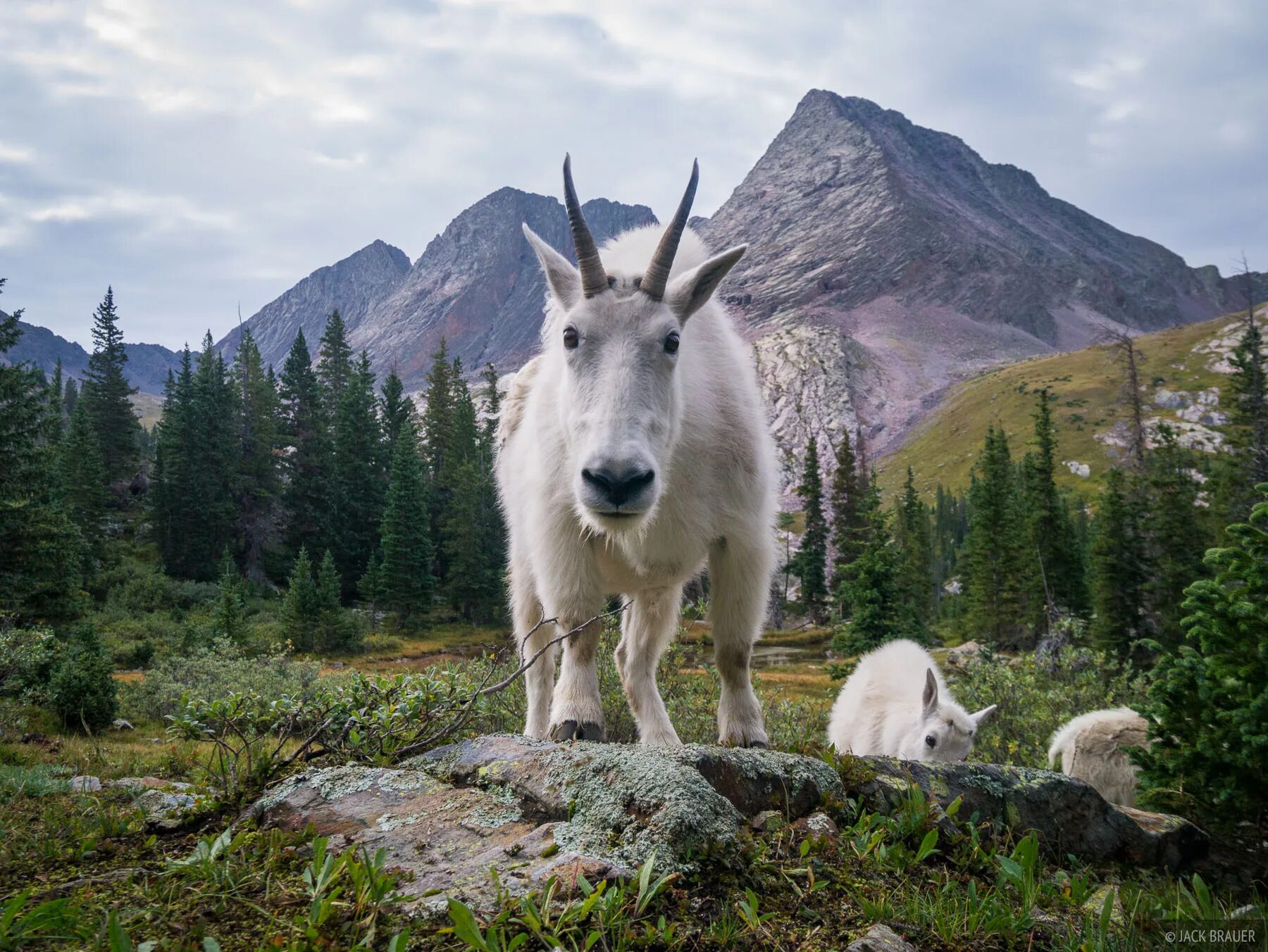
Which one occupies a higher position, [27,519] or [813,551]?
[27,519]

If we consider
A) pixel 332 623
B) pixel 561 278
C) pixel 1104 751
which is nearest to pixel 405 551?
pixel 332 623

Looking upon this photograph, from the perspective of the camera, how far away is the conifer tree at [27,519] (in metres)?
23.9

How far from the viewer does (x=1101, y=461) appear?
144 meters

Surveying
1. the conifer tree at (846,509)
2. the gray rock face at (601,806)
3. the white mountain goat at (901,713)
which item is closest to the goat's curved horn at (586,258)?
the gray rock face at (601,806)

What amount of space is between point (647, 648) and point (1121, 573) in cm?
4508

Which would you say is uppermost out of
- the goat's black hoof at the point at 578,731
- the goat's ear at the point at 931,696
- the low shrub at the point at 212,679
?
the goat's black hoof at the point at 578,731

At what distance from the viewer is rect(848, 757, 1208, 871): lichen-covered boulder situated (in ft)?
10.8

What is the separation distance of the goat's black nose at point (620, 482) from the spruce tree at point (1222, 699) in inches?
137

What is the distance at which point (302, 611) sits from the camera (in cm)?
4128

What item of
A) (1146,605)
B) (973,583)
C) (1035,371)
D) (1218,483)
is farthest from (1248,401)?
(1035,371)

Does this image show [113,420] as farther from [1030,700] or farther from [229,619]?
[1030,700]

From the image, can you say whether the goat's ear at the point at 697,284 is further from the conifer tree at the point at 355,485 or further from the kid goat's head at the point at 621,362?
the conifer tree at the point at 355,485

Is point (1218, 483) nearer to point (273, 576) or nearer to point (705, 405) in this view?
point (705, 405)

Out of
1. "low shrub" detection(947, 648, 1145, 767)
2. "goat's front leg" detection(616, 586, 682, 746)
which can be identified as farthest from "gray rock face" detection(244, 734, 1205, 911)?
"low shrub" detection(947, 648, 1145, 767)
